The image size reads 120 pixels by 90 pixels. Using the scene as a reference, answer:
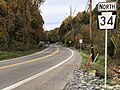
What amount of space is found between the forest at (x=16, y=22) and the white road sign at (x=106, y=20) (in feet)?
123

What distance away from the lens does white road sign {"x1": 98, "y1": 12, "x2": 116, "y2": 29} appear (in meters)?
9.81

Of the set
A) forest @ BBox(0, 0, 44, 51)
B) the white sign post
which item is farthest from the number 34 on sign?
forest @ BBox(0, 0, 44, 51)

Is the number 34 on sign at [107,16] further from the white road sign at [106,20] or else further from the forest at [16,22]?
the forest at [16,22]

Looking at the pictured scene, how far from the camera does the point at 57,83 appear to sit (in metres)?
11.8

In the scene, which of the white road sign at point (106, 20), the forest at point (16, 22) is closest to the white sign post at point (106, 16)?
the white road sign at point (106, 20)

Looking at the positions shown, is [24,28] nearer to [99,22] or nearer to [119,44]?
[119,44]

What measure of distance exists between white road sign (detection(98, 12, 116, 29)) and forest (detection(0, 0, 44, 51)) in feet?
123

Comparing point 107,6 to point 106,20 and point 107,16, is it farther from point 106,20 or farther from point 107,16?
point 106,20

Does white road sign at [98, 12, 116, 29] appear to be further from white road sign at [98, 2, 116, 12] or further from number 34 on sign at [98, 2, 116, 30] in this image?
white road sign at [98, 2, 116, 12]

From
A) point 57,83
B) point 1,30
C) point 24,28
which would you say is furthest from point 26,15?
point 57,83

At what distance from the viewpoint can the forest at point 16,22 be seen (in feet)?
163

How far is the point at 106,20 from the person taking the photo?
9.87 meters

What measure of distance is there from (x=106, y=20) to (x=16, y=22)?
50980mm

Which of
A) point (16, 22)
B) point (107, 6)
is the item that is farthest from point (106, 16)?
point (16, 22)
